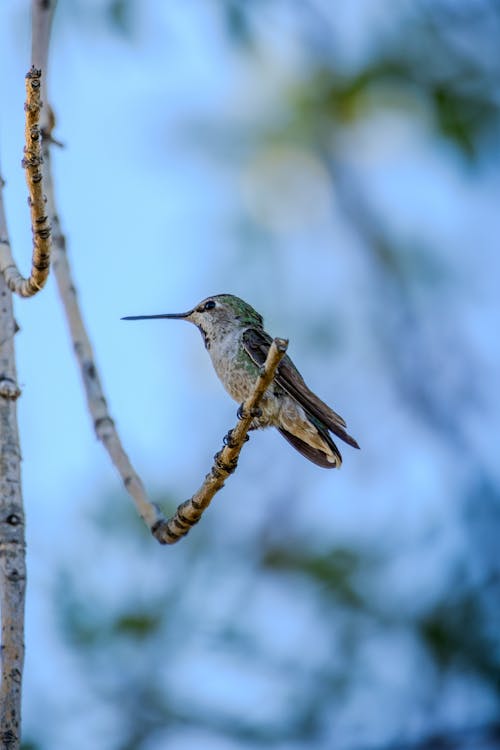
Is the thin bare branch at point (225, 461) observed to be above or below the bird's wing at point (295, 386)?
below

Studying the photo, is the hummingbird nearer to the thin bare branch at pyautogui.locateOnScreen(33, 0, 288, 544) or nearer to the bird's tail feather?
the bird's tail feather

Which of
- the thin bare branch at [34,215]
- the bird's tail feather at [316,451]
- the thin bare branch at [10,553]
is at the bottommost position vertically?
the thin bare branch at [10,553]

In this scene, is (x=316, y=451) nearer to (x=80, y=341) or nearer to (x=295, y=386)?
(x=295, y=386)

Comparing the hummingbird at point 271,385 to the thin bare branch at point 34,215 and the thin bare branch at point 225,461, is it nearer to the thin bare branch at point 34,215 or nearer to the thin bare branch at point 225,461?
the thin bare branch at point 225,461

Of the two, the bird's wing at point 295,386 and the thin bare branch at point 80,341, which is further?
the bird's wing at point 295,386

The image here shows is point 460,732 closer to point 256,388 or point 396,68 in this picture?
point 256,388

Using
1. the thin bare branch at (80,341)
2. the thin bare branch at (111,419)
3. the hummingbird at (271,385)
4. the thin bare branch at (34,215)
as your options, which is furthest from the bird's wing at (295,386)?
the thin bare branch at (34,215)

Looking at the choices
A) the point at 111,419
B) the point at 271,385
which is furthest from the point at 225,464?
the point at 271,385

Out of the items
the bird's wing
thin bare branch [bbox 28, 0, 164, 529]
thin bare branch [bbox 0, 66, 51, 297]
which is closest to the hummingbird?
the bird's wing

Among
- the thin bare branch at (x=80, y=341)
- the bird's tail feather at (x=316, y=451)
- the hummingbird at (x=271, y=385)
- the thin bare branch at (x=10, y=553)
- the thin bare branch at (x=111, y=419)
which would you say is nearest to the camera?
the thin bare branch at (x=10, y=553)
